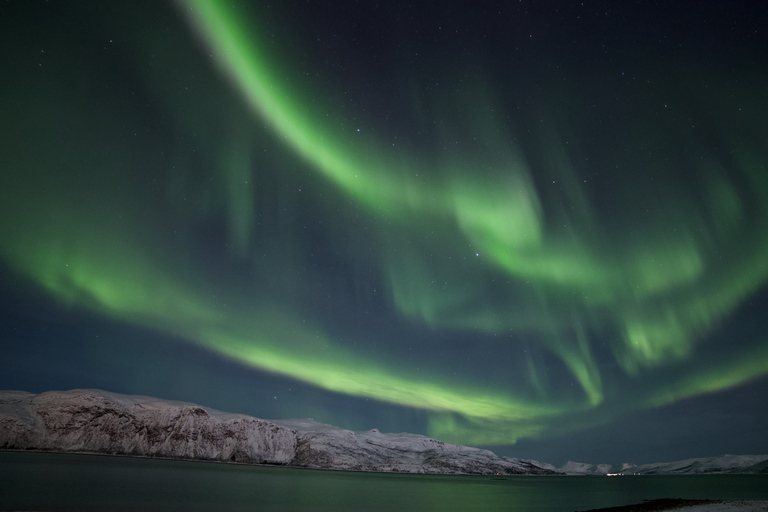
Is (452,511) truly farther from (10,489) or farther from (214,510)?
(10,489)

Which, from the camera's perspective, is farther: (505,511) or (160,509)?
(505,511)

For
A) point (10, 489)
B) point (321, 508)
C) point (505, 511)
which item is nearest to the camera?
point (10, 489)

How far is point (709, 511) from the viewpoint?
5022cm

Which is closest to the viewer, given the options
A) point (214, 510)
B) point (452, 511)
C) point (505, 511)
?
point (214, 510)

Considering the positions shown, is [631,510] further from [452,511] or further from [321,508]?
[321,508]

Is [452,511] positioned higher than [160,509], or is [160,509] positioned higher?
[160,509]

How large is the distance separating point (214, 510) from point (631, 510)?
181 ft

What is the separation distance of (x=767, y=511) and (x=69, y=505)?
7186 centimetres

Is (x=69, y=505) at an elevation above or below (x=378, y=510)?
above

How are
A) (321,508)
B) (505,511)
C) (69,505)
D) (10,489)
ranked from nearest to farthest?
(69,505), (10,489), (321,508), (505,511)

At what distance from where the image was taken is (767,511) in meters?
46.0

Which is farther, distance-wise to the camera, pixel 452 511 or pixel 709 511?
pixel 452 511

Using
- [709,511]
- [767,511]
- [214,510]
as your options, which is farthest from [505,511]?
[214,510]

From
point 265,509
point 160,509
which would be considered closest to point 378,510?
point 265,509
